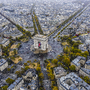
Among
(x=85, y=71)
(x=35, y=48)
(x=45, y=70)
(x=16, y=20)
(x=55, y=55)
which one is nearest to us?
(x=85, y=71)

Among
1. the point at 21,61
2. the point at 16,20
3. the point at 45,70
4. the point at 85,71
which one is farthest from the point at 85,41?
the point at 16,20

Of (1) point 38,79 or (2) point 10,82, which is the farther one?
(1) point 38,79

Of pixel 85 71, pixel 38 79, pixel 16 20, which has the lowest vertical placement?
pixel 38 79

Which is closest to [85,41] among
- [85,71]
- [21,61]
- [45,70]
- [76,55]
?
[76,55]

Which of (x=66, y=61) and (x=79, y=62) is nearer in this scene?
(x=79, y=62)

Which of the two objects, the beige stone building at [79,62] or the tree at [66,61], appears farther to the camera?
the tree at [66,61]

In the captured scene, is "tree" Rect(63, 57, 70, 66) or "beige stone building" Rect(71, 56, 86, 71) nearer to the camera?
"beige stone building" Rect(71, 56, 86, 71)

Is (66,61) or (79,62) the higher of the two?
(66,61)

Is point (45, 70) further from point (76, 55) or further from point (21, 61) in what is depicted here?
point (76, 55)

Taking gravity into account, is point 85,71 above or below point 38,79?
above

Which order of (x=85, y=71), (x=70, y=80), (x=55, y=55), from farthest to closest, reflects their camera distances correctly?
(x=55, y=55), (x=85, y=71), (x=70, y=80)
